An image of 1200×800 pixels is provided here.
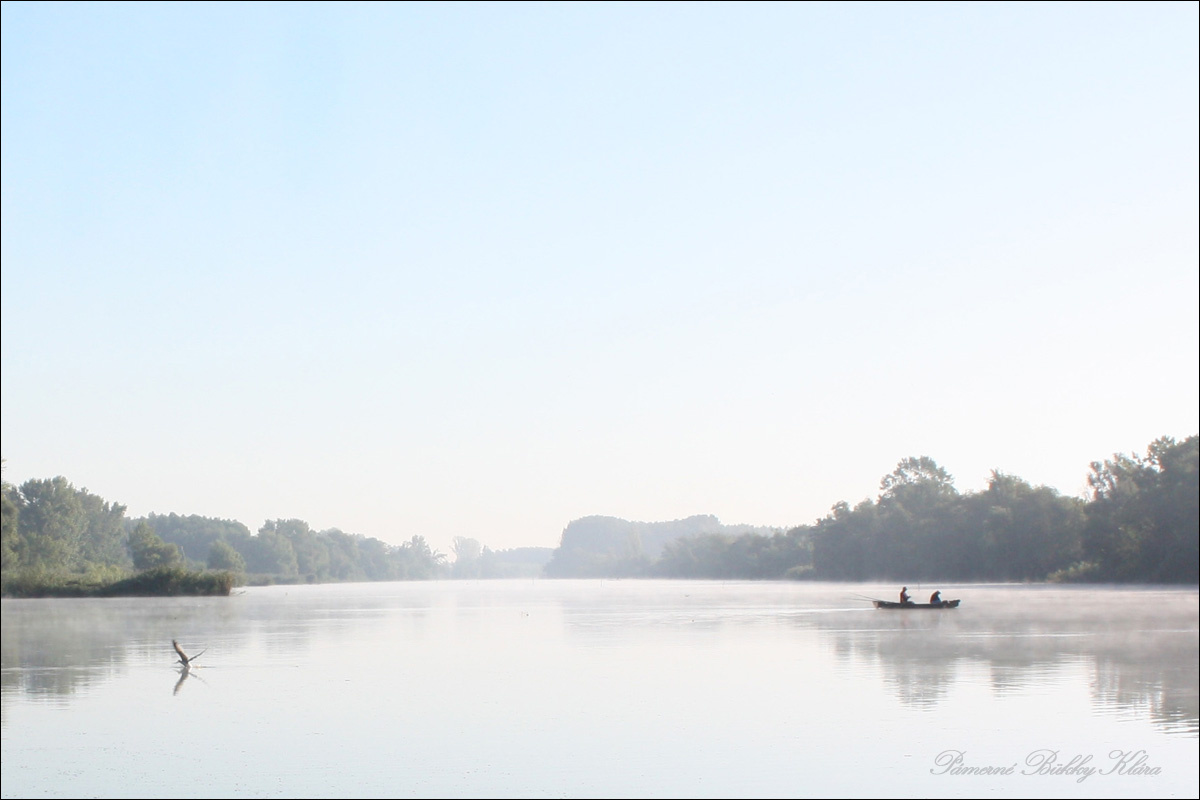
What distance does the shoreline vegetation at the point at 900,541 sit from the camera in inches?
3083

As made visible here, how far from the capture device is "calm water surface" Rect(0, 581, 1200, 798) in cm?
1300

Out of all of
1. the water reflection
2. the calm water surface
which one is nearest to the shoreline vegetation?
the water reflection

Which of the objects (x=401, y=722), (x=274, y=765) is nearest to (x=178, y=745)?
(x=274, y=765)

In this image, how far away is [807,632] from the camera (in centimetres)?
3559

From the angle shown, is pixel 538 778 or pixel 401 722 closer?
pixel 538 778

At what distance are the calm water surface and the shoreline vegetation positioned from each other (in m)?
50.4

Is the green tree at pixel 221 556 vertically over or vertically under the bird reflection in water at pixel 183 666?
under

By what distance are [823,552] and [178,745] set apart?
126 m

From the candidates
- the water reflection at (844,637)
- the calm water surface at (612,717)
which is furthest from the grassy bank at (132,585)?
the calm water surface at (612,717)

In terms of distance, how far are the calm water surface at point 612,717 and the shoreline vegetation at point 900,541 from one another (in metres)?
50.4

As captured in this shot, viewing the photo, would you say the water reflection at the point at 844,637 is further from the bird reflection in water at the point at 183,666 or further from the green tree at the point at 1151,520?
the green tree at the point at 1151,520

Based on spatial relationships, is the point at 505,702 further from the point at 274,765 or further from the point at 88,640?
the point at 88,640

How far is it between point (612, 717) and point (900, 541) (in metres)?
114

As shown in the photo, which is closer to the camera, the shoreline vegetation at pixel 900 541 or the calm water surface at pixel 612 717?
the calm water surface at pixel 612 717
